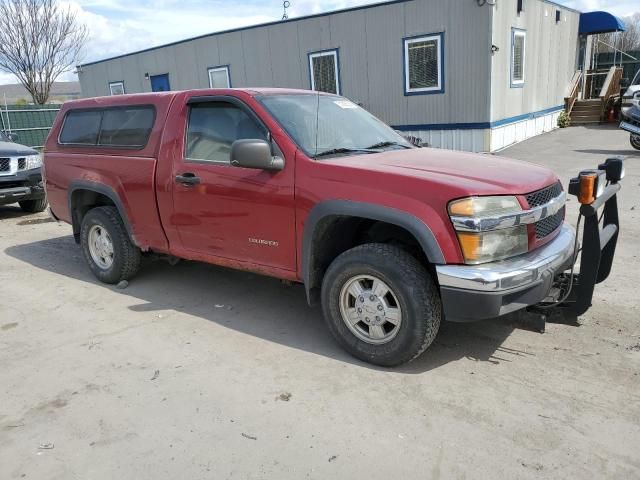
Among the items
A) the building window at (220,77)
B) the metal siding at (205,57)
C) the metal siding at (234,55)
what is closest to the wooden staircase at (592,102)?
the metal siding at (234,55)

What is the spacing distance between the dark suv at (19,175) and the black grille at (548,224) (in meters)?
7.91

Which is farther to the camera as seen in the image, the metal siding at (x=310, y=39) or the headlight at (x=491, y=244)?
the metal siding at (x=310, y=39)

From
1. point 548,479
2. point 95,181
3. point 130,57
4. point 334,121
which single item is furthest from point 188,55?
point 548,479

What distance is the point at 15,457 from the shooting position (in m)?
2.80

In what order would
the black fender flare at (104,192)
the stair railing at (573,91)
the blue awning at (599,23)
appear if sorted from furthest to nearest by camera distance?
the stair railing at (573,91), the blue awning at (599,23), the black fender flare at (104,192)

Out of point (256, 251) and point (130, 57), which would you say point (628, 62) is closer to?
point (130, 57)

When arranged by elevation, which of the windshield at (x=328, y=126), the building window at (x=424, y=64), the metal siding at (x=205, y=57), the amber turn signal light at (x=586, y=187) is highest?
the metal siding at (x=205, y=57)

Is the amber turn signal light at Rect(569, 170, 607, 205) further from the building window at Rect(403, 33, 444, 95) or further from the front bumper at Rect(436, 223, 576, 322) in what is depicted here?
the building window at Rect(403, 33, 444, 95)

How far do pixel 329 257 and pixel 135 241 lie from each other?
2.17 meters

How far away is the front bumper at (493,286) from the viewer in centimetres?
310

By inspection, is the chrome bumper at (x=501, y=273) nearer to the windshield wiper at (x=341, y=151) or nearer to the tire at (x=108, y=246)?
the windshield wiper at (x=341, y=151)

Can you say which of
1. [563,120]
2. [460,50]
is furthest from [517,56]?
[563,120]

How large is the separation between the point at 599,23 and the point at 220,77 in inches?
521

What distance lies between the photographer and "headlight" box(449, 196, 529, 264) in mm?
3117
